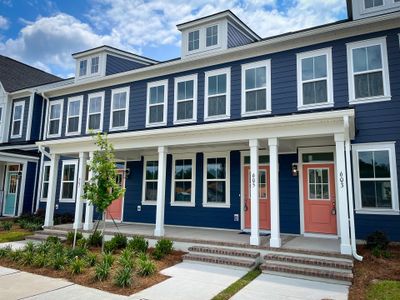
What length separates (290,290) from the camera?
5.22 meters

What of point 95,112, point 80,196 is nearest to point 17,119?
point 95,112

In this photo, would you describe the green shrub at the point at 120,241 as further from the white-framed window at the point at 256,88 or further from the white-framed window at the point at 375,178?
the white-framed window at the point at 375,178

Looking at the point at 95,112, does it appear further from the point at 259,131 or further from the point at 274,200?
the point at 274,200

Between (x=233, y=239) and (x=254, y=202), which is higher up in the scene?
(x=254, y=202)

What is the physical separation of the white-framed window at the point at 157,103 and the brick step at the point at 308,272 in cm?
673

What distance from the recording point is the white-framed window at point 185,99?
1078 cm

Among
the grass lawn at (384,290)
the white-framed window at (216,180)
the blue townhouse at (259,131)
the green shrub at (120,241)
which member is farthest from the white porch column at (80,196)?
the grass lawn at (384,290)

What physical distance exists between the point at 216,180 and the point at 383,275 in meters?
5.71

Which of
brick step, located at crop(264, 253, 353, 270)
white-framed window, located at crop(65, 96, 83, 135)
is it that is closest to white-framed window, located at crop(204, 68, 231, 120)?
brick step, located at crop(264, 253, 353, 270)

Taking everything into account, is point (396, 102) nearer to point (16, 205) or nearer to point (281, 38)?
point (281, 38)

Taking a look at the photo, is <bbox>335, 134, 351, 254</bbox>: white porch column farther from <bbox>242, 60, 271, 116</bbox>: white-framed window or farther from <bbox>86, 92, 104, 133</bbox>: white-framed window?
<bbox>86, 92, 104, 133</bbox>: white-framed window

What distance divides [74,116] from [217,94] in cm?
737

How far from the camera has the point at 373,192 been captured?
25.8 feet

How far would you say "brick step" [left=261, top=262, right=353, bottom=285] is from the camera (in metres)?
5.52
